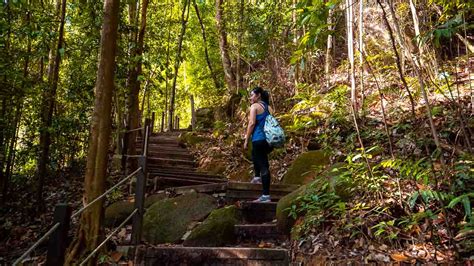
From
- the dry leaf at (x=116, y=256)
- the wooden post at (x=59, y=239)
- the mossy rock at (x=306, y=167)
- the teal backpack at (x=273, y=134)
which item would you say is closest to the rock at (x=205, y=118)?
the mossy rock at (x=306, y=167)

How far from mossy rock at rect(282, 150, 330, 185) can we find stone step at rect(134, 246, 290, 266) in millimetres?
2130

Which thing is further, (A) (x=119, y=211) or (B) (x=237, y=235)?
(A) (x=119, y=211)

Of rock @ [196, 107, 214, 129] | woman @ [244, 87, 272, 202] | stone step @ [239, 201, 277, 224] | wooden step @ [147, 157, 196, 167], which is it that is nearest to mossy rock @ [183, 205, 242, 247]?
stone step @ [239, 201, 277, 224]

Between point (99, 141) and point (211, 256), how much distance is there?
5.79 feet

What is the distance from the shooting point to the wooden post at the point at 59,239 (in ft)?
7.34

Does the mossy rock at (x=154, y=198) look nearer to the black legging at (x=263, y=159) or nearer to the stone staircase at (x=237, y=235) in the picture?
the stone staircase at (x=237, y=235)

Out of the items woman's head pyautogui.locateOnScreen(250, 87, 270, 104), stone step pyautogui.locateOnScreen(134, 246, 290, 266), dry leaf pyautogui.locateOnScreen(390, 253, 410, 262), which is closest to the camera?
dry leaf pyautogui.locateOnScreen(390, 253, 410, 262)

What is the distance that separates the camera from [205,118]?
→ 582 inches

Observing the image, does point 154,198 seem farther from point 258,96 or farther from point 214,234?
point 258,96

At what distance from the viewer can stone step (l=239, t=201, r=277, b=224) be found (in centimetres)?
487

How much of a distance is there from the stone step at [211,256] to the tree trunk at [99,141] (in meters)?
0.58

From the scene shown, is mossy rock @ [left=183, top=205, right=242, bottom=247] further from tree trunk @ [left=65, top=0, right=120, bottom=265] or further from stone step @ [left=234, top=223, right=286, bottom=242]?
tree trunk @ [left=65, top=0, right=120, bottom=265]

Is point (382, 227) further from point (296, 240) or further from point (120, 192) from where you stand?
point (120, 192)

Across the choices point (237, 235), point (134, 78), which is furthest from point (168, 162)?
point (237, 235)
